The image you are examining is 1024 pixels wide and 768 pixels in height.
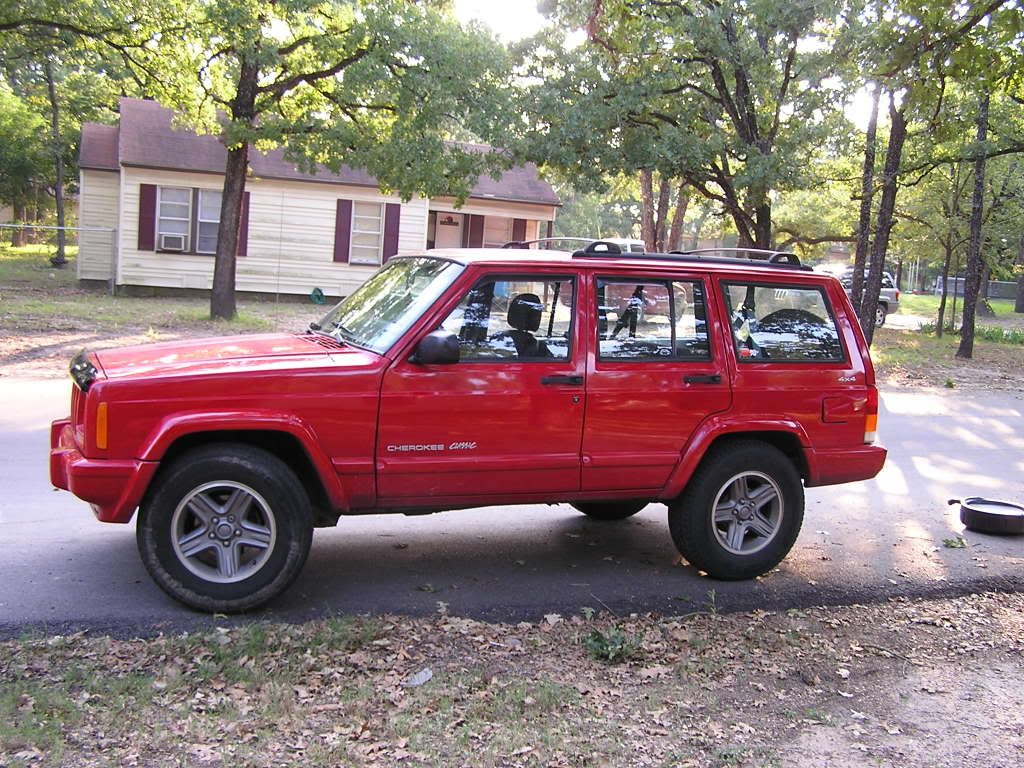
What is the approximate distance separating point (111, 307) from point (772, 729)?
20314mm

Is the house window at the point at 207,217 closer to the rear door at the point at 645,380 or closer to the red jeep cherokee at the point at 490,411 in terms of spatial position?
the red jeep cherokee at the point at 490,411

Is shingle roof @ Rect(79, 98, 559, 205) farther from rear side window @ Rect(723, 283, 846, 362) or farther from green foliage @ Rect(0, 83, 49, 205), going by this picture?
rear side window @ Rect(723, 283, 846, 362)

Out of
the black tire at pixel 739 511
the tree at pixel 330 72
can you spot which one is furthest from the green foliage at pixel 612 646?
the tree at pixel 330 72

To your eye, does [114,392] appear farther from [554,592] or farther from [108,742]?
[554,592]

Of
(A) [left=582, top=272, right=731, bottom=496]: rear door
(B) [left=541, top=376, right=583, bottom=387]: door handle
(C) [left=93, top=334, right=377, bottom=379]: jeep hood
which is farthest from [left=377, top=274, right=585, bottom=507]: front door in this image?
(C) [left=93, top=334, right=377, bottom=379]: jeep hood

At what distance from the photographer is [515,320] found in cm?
554

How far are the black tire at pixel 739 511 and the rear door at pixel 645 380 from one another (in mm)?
265

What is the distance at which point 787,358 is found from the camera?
6.10 meters

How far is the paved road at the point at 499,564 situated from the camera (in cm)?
525

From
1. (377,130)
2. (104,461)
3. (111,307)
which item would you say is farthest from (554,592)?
(111,307)

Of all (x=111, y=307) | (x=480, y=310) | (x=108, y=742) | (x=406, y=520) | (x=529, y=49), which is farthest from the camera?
(x=111, y=307)

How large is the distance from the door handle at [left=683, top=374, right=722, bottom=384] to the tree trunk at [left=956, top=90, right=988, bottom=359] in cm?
1530

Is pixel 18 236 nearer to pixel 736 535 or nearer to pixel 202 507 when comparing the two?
pixel 202 507

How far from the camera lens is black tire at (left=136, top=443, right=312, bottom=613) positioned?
4859 millimetres
